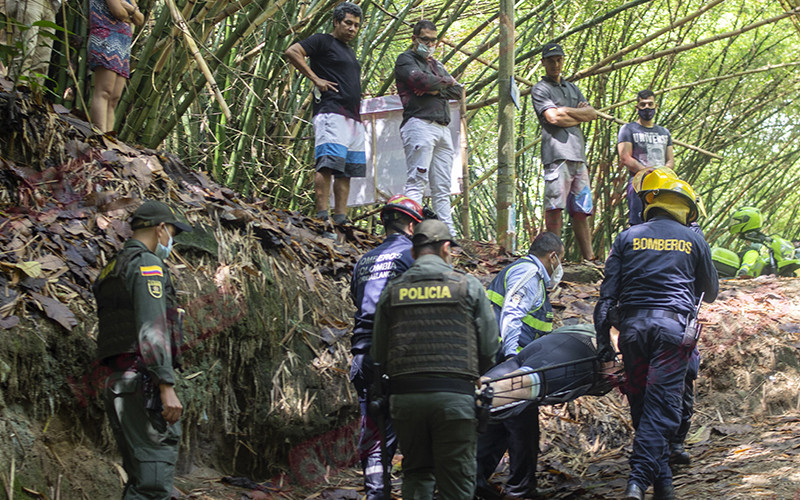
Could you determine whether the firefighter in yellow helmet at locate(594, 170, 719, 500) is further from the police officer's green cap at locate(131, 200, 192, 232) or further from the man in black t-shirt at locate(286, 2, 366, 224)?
the man in black t-shirt at locate(286, 2, 366, 224)

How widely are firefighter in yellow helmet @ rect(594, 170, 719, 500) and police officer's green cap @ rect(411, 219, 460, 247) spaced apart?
1.12 meters

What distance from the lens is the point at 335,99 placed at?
20.3 ft

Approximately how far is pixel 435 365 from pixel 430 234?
2.05 ft

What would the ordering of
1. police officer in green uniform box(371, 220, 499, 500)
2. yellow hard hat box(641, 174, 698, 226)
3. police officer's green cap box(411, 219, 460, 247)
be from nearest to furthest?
police officer in green uniform box(371, 220, 499, 500)
police officer's green cap box(411, 219, 460, 247)
yellow hard hat box(641, 174, 698, 226)

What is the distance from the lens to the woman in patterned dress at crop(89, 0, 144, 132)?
5.08 metres

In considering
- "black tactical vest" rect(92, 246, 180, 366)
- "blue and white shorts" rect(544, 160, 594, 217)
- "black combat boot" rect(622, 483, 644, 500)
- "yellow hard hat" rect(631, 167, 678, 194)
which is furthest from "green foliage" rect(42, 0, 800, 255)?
"black combat boot" rect(622, 483, 644, 500)

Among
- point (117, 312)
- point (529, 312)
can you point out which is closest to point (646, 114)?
point (529, 312)

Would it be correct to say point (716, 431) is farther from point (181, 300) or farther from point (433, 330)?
point (181, 300)

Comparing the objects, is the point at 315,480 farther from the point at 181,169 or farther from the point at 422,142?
the point at 422,142

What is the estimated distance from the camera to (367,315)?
3986mm

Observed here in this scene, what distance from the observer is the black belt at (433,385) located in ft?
10.8

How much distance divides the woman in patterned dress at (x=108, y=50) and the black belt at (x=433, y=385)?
10.2 feet

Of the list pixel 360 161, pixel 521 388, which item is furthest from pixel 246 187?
pixel 521 388

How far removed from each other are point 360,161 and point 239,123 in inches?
50.4
